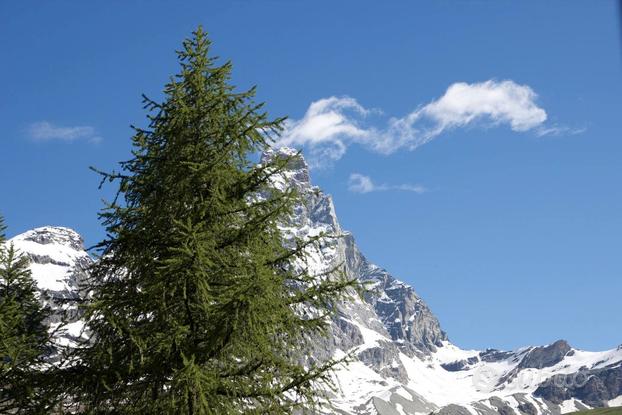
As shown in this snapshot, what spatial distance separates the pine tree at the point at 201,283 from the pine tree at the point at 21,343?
76cm

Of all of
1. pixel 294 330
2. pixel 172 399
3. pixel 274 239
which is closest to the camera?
pixel 172 399

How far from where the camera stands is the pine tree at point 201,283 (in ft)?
38.7

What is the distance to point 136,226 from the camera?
1342 centimetres

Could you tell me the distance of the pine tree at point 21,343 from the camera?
12.4 m

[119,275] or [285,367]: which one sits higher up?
[119,275]

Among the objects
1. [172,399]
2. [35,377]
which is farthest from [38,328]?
[172,399]

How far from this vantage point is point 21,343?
55.9 feet

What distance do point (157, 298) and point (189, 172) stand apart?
2.64 meters

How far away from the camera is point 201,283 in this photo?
38.8ft

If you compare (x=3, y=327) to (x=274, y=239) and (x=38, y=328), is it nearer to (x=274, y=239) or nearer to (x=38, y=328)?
(x=38, y=328)

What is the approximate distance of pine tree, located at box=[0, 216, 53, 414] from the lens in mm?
12391

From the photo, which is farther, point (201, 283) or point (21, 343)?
point (21, 343)

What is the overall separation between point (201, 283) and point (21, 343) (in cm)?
786

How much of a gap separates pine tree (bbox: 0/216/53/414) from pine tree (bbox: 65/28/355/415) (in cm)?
76
